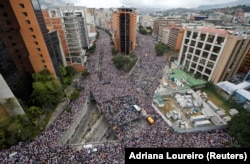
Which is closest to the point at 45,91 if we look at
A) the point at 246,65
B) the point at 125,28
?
the point at 125,28

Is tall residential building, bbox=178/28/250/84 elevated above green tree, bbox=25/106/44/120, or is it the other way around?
tall residential building, bbox=178/28/250/84

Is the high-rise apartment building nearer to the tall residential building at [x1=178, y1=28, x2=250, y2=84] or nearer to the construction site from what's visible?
the construction site

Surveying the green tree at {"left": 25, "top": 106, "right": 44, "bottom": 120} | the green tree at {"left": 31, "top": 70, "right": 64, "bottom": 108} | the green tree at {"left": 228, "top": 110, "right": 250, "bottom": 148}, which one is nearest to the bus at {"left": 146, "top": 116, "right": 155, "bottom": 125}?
the green tree at {"left": 228, "top": 110, "right": 250, "bottom": 148}

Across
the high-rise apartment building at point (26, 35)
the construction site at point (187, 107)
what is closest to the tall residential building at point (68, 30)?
the high-rise apartment building at point (26, 35)

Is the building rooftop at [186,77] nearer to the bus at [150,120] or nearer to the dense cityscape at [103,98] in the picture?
the dense cityscape at [103,98]

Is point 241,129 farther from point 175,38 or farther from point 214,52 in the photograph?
point 175,38
